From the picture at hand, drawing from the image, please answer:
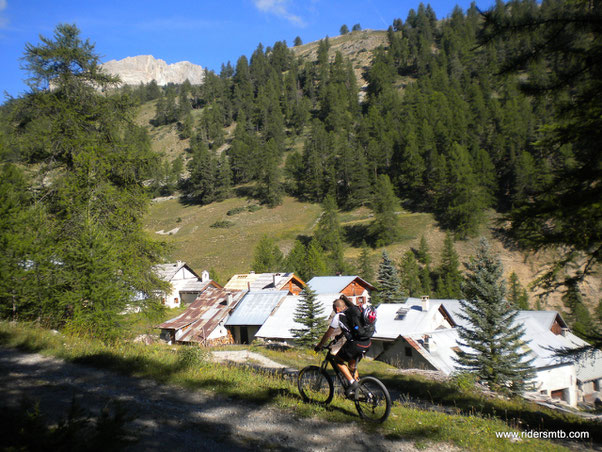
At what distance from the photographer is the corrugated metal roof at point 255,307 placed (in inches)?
1342

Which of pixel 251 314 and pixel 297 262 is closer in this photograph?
pixel 251 314

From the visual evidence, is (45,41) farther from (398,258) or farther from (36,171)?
(398,258)

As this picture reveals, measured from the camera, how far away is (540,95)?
725cm

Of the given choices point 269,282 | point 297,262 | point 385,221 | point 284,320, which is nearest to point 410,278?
point 385,221

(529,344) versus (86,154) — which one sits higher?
(86,154)

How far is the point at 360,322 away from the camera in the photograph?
5555 mm

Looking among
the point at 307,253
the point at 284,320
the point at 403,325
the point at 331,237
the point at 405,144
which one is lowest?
the point at 403,325

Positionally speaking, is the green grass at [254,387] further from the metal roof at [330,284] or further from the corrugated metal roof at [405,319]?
the metal roof at [330,284]

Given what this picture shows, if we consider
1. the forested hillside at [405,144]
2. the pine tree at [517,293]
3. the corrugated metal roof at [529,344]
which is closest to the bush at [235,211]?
the forested hillside at [405,144]

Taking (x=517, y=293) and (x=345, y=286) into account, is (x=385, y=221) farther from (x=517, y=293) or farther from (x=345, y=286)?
(x=345, y=286)

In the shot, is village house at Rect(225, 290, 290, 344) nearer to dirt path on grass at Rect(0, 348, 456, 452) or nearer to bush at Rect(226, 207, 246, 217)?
dirt path on grass at Rect(0, 348, 456, 452)

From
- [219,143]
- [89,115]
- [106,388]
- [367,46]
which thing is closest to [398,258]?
[89,115]

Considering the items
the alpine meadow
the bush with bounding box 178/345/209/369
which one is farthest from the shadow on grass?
the bush with bounding box 178/345/209/369

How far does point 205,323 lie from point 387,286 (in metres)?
24.9
